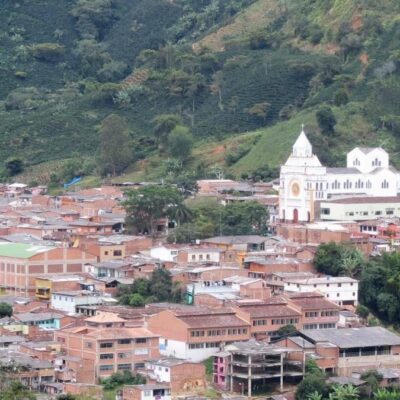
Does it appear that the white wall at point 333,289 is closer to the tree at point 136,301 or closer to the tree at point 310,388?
the tree at point 136,301

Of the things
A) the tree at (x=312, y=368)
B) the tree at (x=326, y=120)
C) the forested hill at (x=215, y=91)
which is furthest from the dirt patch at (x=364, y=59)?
the tree at (x=312, y=368)

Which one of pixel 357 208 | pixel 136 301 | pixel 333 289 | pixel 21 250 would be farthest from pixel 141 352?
pixel 357 208

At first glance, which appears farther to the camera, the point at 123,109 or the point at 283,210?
the point at 123,109

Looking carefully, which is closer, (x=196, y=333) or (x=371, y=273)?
(x=196, y=333)

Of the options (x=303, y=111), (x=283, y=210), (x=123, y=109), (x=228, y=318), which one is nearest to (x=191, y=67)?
(x=123, y=109)

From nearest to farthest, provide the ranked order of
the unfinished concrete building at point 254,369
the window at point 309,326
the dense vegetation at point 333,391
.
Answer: the dense vegetation at point 333,391 < the unfinished concrete building at point 254,369 < the window at point 309,326

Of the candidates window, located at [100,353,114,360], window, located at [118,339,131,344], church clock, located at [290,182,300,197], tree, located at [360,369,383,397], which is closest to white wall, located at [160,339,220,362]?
window, located at [118,339,131,344]

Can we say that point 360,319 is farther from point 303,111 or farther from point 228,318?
point 303,111

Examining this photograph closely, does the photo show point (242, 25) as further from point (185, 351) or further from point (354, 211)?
point (185, 351)
